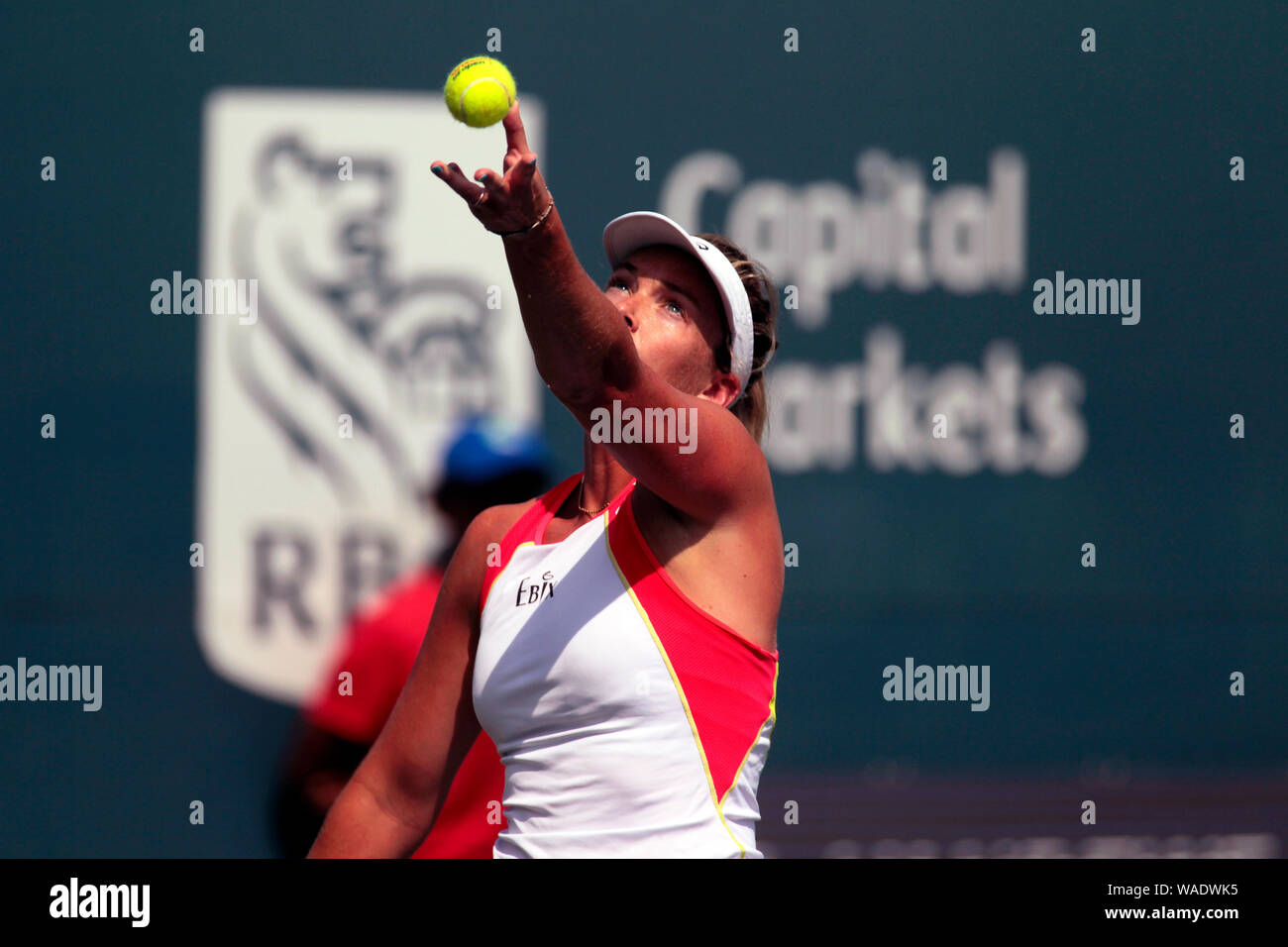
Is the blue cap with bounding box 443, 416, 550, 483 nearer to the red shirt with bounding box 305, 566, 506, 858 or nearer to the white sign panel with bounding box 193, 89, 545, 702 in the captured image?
the white sign panel with bounding box 193, 89, 545, 702

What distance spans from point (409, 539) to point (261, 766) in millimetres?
641

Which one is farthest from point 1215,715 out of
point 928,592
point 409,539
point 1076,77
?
point 409,539

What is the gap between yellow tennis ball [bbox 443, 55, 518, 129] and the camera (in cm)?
155

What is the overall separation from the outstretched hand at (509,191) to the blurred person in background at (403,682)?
1164mm

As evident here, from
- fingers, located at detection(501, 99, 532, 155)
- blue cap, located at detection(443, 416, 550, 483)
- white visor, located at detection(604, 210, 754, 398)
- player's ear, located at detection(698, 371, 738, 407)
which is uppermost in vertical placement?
fingers, located at detection(501, 99, 532, 155)

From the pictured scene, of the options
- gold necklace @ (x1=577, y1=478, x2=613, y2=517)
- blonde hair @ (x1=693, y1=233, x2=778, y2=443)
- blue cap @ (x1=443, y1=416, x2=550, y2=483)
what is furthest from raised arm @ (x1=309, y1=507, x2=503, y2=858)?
blue cap @ (x1=443, y1=416, x2=550, y2=483)

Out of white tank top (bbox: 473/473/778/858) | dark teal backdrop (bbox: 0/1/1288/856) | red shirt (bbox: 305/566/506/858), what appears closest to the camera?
white tank top (bbox: 473/473/778/858)

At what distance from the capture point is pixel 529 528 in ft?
5.69

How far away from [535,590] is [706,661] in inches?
9.7

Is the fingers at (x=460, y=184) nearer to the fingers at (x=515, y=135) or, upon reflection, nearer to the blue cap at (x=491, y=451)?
the fingers at (x=515, y=135)

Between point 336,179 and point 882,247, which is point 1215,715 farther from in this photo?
point 336,179

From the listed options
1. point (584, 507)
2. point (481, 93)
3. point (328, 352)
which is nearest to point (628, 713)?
point (584, 507)

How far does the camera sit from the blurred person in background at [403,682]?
2207 mm

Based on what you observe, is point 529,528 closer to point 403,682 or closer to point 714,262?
point 714,262
